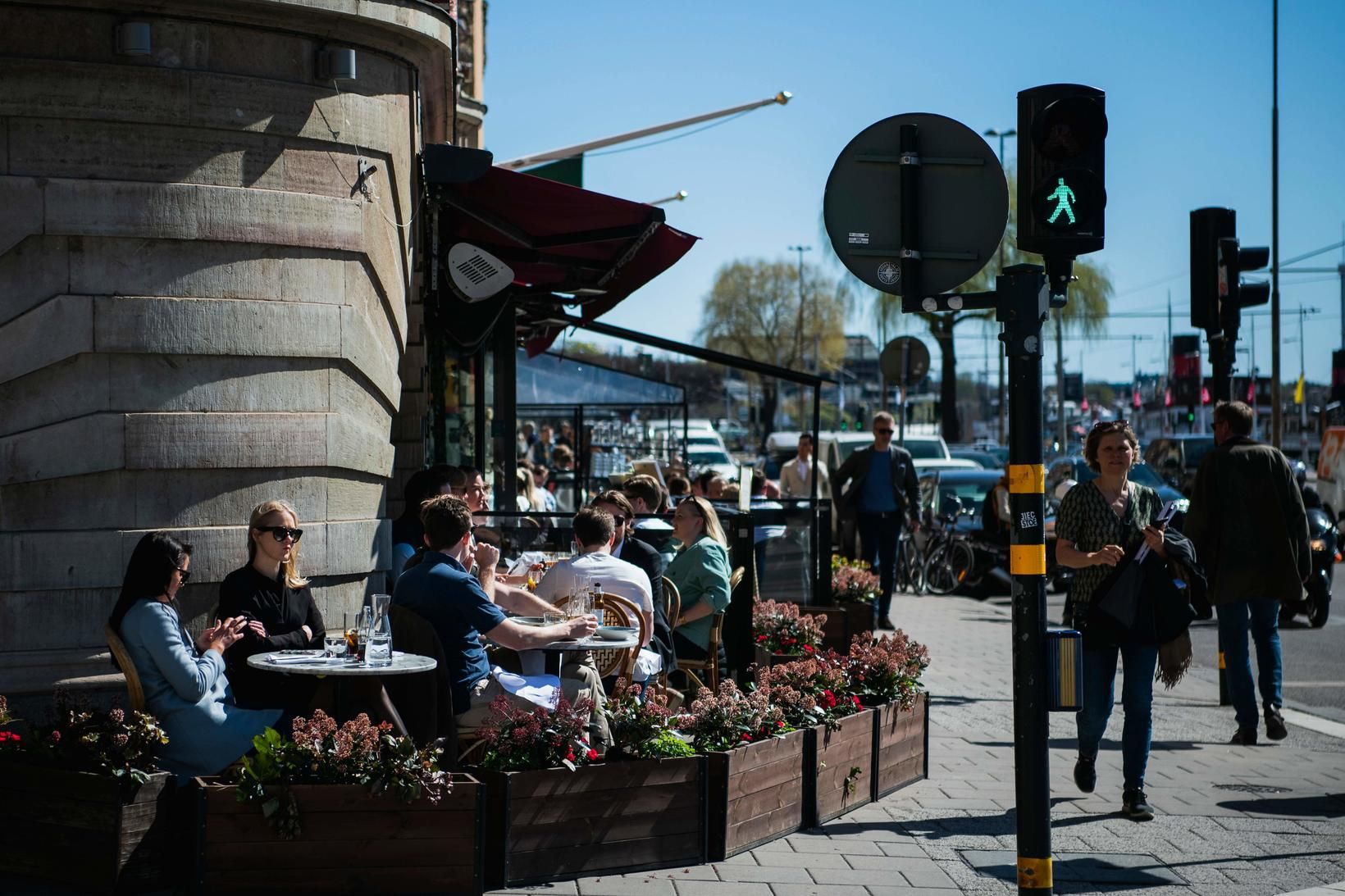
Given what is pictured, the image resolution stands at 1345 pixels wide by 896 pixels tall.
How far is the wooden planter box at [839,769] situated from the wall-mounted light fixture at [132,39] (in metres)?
4.07

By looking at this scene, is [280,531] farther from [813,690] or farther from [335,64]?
[813,690]

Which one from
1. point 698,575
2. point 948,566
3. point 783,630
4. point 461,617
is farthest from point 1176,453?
point 461,617

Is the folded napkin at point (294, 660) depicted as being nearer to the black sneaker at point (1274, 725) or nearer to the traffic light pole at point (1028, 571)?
the traffic light pole at point (1028, 571)

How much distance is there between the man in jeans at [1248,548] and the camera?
902 cm

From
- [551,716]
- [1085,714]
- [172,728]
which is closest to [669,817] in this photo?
[551,716]

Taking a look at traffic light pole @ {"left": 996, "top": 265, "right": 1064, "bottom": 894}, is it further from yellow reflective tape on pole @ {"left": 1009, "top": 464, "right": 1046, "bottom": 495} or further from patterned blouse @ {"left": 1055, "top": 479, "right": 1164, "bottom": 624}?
patterned blouse @ {"left": 1055, "top": 479, "right": 1164, "bottom": 624}

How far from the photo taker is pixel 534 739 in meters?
5.84

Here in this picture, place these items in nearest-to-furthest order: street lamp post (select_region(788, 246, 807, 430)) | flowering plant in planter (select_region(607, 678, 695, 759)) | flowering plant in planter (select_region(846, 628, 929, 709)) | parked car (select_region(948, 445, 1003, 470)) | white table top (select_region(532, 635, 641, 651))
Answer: flowering plant in planter (select_region(607, 678, 695, 759)) < white table top (select_region(532, 635, 641, 651)) < flowering plant in planter (select_region(846, 628, 929, 709)) < parked car (select_region(948, 445, 1003, 470)) < street lamp post (select_region(788, 246, 807, 430))

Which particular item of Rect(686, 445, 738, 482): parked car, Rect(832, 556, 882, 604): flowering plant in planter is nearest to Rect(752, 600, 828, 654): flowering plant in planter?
Rect(832, 556, 882, 604): flowering plant in planter

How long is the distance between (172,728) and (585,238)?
5259mm

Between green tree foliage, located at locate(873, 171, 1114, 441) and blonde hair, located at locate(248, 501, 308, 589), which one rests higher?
green tree foliage, located at locate(873, 171, 1114, 441)

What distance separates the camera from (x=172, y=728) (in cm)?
573

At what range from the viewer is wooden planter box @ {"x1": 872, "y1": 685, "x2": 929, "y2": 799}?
741 cm

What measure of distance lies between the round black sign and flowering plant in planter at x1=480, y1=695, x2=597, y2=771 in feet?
6.42
